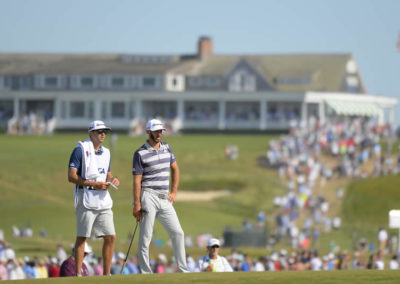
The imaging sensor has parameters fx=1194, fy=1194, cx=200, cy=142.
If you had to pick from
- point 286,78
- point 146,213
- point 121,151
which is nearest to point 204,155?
point 121,151

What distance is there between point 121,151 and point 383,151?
13.9 meters

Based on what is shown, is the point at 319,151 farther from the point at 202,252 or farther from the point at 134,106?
the point at 134,106

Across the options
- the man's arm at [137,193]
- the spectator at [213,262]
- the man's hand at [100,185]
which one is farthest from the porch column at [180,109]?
the man's hand at [100,185]

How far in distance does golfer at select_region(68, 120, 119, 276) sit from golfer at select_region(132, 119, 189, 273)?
0.37 metres

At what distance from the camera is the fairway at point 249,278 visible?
532 inches

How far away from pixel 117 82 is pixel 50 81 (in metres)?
5.59

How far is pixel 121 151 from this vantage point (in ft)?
211

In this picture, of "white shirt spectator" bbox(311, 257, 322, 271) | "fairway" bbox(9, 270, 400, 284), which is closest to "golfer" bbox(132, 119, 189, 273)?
"fairway" bbox(9, 270, 400, 284)

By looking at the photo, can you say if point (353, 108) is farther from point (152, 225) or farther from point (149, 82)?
point (152, 225)

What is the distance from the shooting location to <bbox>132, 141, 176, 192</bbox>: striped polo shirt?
584 inches

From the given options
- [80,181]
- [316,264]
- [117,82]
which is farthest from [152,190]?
[117,82]

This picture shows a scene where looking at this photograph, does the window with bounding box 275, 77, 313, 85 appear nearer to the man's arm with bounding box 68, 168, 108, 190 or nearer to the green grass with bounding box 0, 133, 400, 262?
the green grass with bounding box 0, 133, 400, 262

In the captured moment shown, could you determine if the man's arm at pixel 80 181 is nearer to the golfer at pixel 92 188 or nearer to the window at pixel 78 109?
the golfer at pixel 92 188

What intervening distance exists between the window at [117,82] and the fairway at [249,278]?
78970mm
